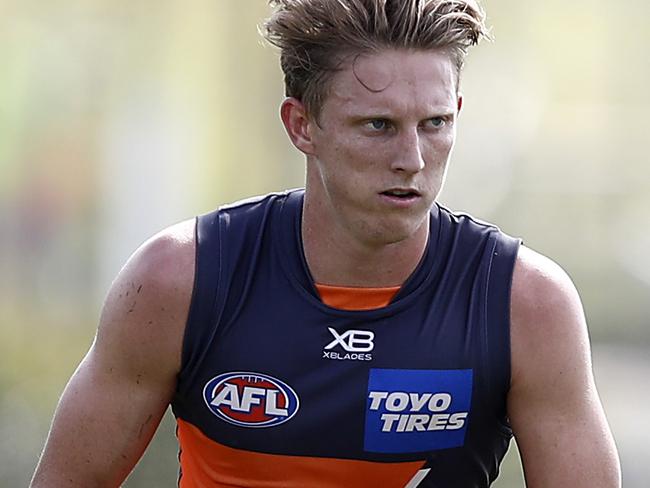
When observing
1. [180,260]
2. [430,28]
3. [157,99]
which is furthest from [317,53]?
[157,99]

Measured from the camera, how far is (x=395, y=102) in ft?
11.5

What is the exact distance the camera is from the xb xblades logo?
3.76 metres

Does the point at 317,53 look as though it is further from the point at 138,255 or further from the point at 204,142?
the point at 204,142

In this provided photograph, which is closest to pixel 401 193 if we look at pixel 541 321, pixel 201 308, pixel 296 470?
pixel 541 321

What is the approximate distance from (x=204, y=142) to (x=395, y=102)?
574 cm

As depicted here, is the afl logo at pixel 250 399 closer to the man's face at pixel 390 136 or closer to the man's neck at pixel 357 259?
the man's neck at pixel 357 259

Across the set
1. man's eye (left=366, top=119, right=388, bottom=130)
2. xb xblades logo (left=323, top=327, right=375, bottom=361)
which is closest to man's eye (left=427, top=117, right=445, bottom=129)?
man's eye (left=366, top=119, right=388, bottom=130)

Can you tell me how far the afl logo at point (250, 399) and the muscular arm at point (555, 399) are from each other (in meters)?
0.56

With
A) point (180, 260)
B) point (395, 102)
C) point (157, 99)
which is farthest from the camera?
point (157, 99)

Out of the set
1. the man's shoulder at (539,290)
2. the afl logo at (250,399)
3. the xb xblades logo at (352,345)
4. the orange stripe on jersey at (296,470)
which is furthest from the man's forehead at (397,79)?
the orange stripe on jersey at (296,470)

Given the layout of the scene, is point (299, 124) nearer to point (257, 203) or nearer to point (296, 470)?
point (257, 203)

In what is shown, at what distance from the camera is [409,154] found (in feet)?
11.5

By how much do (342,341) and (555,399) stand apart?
0.55 metres

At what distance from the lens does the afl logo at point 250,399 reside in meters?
3.76
